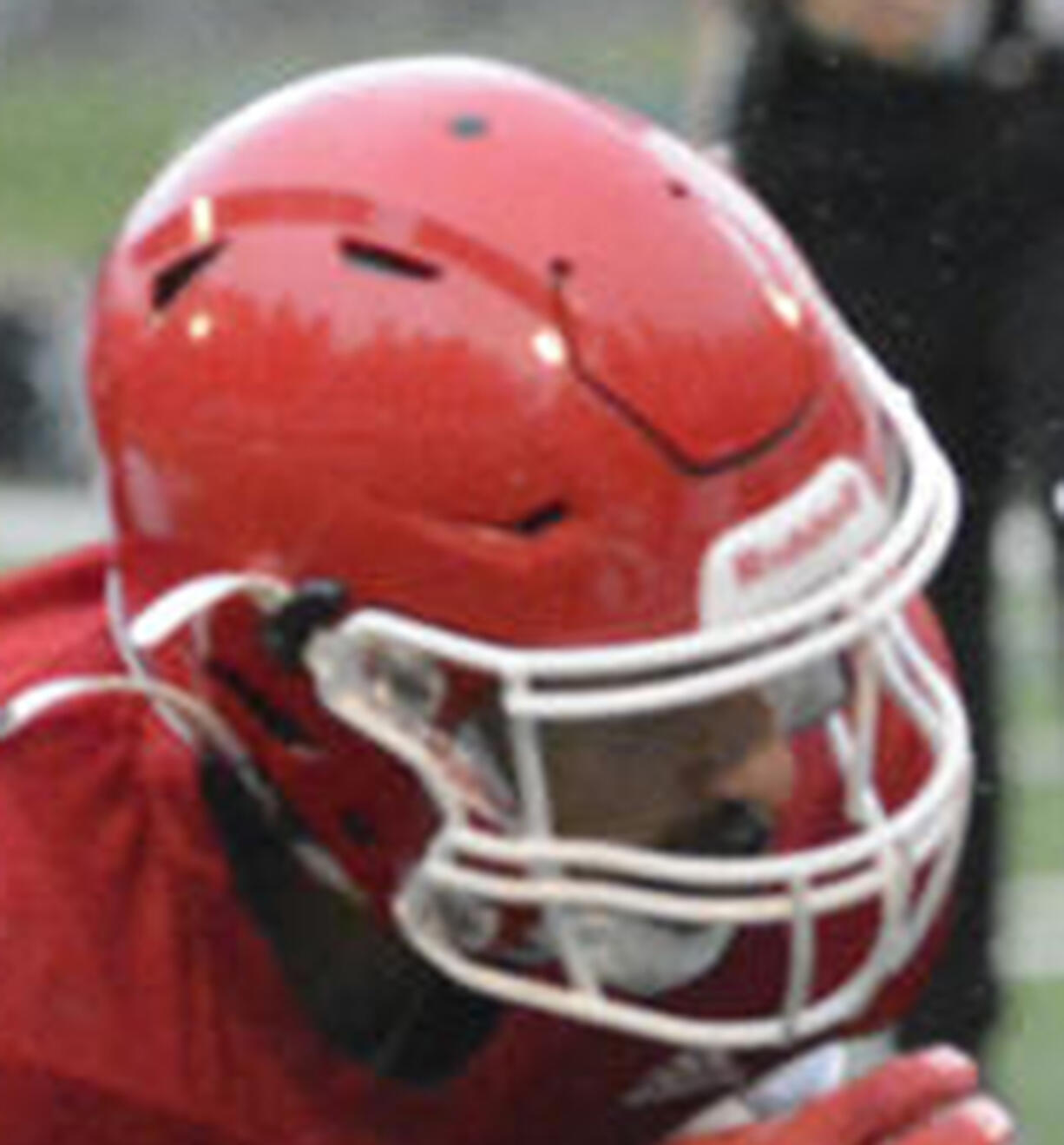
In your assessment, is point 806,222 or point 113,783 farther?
point 806,222

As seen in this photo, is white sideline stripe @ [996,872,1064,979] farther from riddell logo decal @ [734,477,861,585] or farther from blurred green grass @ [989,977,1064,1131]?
riddell logo decal @ [734,477,861,585]

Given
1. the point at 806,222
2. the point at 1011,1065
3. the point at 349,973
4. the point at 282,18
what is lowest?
the point at 282,18

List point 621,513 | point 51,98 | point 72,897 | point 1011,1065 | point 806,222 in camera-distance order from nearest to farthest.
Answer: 1. point 621,513
2. point 72,897
3. point 806,222
4. point 1011,1065
5. point 51,98

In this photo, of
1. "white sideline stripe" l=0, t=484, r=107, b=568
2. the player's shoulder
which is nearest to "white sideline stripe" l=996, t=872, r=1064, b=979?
the player's shoulder

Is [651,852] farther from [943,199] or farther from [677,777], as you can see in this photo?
[943,199]

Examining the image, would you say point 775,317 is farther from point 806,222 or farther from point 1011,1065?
point 1011,1065

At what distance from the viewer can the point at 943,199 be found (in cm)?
316

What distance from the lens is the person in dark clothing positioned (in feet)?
10.3

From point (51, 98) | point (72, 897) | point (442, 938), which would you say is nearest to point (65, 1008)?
point (72, 897)

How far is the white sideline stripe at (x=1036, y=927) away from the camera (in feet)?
12.1

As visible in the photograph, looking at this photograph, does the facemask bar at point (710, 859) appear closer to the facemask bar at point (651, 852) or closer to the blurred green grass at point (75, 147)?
the facemask bar at point (651, 852)

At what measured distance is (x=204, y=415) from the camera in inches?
71.6

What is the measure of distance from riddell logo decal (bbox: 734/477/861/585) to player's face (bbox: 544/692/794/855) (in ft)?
0.21

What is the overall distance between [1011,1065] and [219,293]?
176 cm
